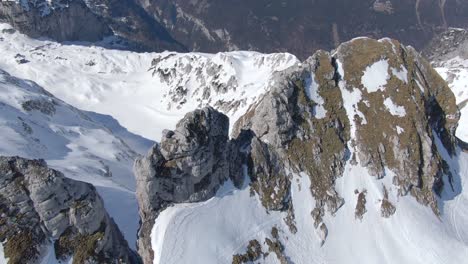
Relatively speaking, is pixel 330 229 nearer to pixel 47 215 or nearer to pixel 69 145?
pixel 47 215

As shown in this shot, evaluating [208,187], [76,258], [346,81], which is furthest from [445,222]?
[76,258]

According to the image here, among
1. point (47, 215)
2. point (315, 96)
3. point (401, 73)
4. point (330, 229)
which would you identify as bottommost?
point (47, 215)

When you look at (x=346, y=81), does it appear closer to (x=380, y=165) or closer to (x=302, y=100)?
(x=302, y=100)

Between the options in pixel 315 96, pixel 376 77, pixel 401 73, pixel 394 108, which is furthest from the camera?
pixel 401 73

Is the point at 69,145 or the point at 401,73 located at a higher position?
the point at 401,73

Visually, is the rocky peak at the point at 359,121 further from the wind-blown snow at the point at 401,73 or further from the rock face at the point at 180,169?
the rock face at the point at 180,169

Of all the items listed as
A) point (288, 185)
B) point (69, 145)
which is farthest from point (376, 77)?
point (69, 145)
